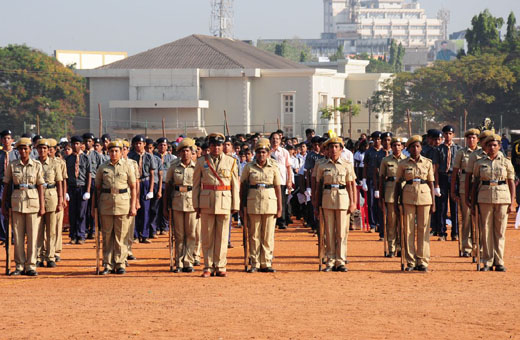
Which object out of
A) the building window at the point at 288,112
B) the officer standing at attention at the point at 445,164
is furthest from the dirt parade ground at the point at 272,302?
the building window at the point at 288,112

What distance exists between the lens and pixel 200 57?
81000 mm

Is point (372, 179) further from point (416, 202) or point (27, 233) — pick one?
point (27, 233)

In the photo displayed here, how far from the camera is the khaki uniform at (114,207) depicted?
1545 cm

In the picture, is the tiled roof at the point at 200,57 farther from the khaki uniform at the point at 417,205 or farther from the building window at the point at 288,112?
the khaki uniform at the point at 417,205

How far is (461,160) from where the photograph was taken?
55.3ft

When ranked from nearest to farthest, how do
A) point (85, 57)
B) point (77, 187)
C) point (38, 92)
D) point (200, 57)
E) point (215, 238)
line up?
point (215, 238), point (77, 187), point (38, 92), point (200, 57), point (85, 57)

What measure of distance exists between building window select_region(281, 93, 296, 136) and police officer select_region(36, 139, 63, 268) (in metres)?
59.9

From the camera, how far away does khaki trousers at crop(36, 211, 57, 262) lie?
16531mm

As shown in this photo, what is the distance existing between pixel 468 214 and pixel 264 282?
4349 mm

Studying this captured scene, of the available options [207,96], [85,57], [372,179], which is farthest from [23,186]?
[85,57]

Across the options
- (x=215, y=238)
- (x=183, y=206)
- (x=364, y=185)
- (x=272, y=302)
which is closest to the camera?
(x=272, y=302)

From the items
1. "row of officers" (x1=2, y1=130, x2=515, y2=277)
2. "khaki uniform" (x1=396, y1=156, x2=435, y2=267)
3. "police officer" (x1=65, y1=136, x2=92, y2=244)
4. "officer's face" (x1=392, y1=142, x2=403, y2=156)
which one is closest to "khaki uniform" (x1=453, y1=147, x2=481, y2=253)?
"officer's face" (x1=392, y1=142, x2=403, y2=156)

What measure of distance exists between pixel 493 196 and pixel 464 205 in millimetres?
1925

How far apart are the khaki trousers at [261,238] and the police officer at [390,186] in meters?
2.32
